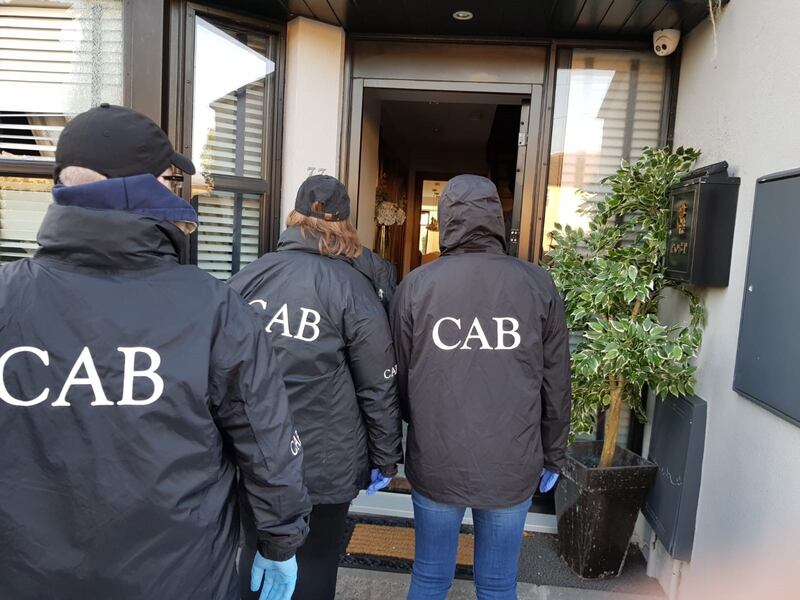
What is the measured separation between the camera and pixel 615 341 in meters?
2.34

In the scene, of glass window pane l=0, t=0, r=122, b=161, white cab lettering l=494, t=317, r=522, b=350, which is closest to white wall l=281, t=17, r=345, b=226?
A: glass window pane l=0, t=0, r=122, b=161

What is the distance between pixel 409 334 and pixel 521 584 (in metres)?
1.56

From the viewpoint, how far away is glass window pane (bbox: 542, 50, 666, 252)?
3018 mm

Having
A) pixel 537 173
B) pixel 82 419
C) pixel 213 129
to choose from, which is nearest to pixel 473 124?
pixel 537 173

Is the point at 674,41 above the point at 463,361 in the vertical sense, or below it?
above

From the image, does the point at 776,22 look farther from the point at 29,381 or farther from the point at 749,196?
the point at 29,381

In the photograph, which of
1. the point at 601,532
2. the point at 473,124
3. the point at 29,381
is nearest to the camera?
the point at 29,381

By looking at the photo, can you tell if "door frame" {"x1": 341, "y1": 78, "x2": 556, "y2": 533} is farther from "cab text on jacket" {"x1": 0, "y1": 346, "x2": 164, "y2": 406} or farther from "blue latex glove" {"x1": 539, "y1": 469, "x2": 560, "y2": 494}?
"cab text on jacket" {"x1": 0, "y1": 346, "x2": 164, "y2": 406}

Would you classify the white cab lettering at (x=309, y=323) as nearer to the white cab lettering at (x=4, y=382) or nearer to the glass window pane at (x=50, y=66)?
the white cab lettering at (x=4, y=382)

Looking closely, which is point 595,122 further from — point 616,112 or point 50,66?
point 50,66

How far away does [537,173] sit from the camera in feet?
10.2

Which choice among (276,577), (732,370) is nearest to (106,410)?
(276,577)

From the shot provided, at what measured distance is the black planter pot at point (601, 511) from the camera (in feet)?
8.33

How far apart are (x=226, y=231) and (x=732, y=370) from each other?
8.52 ft
